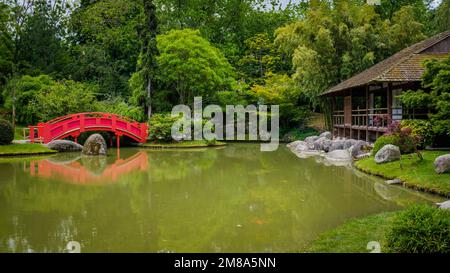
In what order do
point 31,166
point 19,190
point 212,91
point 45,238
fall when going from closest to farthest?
1. point 45,238
2. point 19,190
3. point 31,166
4. point 212,91

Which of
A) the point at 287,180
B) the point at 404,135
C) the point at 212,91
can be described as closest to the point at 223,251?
the point at 287,180

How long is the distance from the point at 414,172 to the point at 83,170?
31.1 ft

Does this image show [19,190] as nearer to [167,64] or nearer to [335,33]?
[167,64]

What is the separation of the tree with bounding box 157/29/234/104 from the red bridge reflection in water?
29.4 feet

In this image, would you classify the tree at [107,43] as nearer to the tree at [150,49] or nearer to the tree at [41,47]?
the tree at [41,47]

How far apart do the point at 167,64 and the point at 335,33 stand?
964cm

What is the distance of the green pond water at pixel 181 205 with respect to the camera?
18.0 feet

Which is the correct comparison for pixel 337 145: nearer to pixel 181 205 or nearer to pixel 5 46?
pixel 181 205

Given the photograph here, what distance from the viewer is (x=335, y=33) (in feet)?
71.9

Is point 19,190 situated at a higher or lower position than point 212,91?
lower

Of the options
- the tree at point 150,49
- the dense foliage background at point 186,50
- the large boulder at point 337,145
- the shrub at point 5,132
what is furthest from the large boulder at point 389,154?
the tree at point 150,49

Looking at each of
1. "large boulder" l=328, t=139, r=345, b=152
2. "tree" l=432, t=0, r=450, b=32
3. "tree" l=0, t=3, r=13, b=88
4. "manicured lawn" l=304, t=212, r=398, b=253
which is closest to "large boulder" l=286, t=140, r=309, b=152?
"large boulder" l=328, t=139, r=345, b=152

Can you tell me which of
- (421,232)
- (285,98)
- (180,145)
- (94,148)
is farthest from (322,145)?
(421,232)
